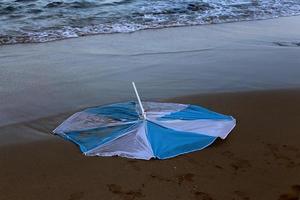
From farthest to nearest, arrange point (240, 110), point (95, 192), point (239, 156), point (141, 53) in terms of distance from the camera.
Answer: point (141, 53)
point (240, 110)
point (239, 156)
point (95, 192)

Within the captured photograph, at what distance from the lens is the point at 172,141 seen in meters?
4.31

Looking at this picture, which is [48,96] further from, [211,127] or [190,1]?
[190,1]

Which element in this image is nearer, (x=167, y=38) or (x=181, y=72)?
(x=181, y=72)

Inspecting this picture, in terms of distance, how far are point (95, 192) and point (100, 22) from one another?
749cm

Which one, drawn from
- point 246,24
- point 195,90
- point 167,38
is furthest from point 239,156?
point 246,24

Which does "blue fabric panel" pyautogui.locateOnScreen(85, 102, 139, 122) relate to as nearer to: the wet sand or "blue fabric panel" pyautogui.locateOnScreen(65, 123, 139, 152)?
"blue fabric panel" pyautogui.locateOnScreen(65, 123, 139, 152)

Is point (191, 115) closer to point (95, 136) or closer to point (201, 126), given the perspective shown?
point (201, 126)

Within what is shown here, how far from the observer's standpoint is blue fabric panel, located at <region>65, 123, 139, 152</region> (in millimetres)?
4363

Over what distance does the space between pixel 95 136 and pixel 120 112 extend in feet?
1.59

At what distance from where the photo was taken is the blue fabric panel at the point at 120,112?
468 centimetres

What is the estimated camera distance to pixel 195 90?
248 inches

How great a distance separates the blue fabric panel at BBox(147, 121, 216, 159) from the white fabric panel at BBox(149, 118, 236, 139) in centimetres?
5

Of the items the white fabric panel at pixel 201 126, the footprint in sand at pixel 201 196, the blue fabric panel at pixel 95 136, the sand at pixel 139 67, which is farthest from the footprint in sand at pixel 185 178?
the sand at pixel 139 67

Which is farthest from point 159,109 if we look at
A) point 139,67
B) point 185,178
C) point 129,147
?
point 139,67
